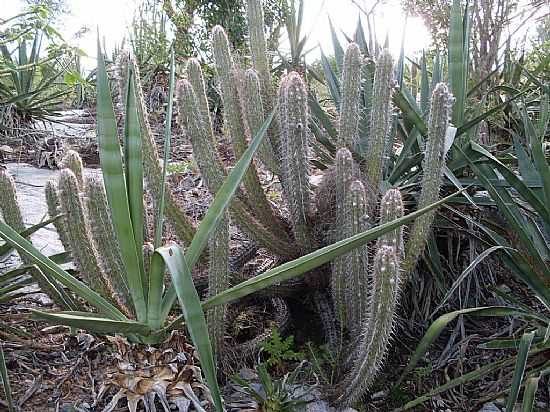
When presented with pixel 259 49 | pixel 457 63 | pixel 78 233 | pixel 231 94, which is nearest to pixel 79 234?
pixel 78 233

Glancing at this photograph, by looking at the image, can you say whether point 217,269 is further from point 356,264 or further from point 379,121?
point 379,121

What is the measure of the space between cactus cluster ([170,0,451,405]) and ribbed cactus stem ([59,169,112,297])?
12.2 inches

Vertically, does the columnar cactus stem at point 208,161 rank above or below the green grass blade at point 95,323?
above

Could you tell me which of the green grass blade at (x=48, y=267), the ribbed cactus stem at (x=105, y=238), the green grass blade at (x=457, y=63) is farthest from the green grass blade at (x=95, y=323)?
the green grass blade at (x=457, y=63)

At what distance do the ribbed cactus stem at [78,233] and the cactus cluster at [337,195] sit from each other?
310 mm

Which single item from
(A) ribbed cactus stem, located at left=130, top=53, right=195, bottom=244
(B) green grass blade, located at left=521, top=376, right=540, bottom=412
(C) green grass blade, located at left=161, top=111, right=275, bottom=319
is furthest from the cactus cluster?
(B) green grass blade, located at left=521, top=376, right=540, bottom=412

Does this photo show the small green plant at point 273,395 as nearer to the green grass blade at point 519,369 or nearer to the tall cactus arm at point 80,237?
the tall cactus arm at point 80,237

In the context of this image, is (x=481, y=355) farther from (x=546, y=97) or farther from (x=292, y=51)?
(x=292, y=51)

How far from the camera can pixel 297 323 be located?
1.89m

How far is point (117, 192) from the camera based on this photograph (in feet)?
3.87

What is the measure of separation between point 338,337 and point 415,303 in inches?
13.6

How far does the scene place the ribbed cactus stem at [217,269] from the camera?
1469mm

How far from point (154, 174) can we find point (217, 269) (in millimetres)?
368

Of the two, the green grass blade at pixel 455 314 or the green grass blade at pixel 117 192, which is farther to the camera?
the green grass blade at pixel 455 314
